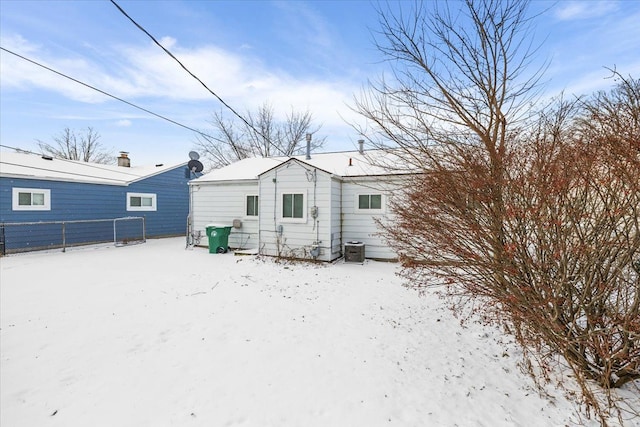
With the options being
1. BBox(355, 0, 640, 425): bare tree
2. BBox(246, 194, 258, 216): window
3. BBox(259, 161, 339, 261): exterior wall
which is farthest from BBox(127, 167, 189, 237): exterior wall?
BBox(355, 0, 640, 425): bare tree

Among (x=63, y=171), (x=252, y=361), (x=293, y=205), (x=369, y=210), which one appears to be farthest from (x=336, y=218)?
(x=63, y=171)

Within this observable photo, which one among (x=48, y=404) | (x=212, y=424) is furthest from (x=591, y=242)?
(x=48, y=404)

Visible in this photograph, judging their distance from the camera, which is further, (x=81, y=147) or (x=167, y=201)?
(x=81, y=147)

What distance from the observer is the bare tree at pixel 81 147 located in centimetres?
2783

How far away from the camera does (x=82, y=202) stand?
1248 cm

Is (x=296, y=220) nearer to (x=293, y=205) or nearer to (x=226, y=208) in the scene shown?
(x=293, y=205)

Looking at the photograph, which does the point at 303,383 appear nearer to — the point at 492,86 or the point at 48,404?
the point at 48,404

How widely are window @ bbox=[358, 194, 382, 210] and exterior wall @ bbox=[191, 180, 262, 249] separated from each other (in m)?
3.95

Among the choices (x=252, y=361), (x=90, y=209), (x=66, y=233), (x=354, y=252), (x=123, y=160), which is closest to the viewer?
(x=252, y=361)

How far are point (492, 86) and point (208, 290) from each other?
602cm

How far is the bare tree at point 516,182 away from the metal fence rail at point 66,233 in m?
13.0

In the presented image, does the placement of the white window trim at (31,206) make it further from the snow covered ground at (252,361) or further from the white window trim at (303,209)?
the white window trim at (303,209)

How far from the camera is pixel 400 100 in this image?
4.00 m

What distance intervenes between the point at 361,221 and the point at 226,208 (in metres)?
5.32
